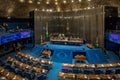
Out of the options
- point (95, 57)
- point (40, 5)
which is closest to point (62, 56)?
point (95, 57)

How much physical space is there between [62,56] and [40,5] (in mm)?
16247

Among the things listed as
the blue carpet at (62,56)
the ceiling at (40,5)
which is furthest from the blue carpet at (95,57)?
the ceiling at (40,5)

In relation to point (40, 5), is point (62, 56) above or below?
below

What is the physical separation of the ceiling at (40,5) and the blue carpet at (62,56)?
1248 centimetres

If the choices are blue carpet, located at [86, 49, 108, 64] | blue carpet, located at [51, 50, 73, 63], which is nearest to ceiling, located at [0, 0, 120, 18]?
blue carpet, located at [86, 49, 108, 64]

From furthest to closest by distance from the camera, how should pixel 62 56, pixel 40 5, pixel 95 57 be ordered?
pixel 40 5 < pixel 62 56 < pixel 95 57

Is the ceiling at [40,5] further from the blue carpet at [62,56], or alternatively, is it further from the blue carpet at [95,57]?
the blue carpet at [62,56]

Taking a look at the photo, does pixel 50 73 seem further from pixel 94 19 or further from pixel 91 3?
pixel 91 3

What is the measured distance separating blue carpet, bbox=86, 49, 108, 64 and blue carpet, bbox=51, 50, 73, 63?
2.58 metres

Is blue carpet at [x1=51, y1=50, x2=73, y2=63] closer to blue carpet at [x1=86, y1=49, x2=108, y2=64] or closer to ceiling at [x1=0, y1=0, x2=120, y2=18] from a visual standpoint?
blue carpet at [x1=86, y1=49, x2=108, y2=64]

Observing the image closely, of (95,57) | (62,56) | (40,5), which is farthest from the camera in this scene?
(40,5)

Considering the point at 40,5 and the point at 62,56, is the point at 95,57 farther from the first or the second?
the point at 40,5

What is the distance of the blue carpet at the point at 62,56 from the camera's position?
22.0 m

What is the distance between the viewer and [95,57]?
2216cm
